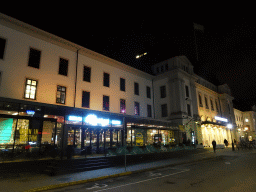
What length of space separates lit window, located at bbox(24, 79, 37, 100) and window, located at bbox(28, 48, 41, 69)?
1721 millimetres

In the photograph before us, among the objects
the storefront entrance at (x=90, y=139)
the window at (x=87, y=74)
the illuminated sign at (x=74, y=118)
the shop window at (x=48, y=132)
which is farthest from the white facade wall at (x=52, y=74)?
the shop window at (x=48, y=132)

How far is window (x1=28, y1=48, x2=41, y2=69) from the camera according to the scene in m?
18.1

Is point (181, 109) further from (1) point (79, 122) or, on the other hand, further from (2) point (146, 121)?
(1) point (79, 122)

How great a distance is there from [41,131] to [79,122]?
3586mm

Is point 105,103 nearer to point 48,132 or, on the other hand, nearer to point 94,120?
point 94,120

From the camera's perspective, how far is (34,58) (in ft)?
60.2

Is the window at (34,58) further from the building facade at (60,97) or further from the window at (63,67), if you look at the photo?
the window at (63,67)

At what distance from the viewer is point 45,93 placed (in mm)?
18234

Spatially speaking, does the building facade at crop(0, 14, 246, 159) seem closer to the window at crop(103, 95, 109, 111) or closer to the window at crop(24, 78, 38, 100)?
the window at crop(24, 78, 38, 100)

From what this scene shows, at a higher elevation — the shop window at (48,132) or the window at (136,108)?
the window at (136,108)

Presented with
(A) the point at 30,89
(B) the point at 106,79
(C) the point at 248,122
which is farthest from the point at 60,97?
(C) the point at 248,122

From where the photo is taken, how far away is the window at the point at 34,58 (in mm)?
18062

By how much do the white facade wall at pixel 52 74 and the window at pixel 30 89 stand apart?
329 mm

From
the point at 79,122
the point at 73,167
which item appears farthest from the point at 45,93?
the point at 73,167
